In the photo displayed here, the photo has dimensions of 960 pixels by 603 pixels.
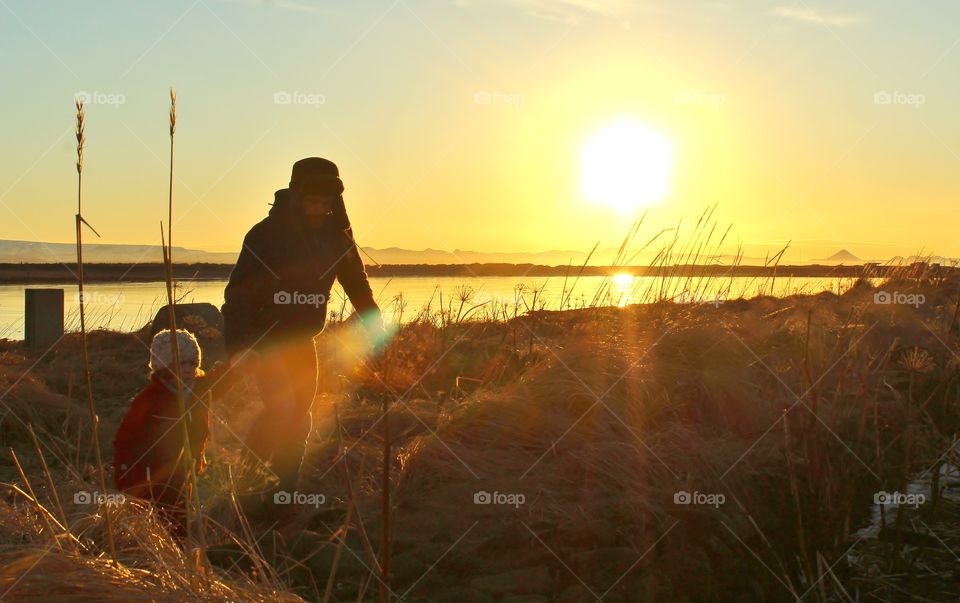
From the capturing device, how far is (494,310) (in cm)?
1030

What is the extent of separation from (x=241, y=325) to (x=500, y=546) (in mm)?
1975

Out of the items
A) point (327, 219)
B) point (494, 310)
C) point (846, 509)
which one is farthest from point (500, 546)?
point (494, 310)

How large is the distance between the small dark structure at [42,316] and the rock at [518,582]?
33.6ft

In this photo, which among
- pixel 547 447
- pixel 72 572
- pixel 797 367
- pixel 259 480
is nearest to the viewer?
pixel 72 572

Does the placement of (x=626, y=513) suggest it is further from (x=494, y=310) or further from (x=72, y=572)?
(x=494, y=310)
